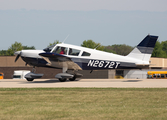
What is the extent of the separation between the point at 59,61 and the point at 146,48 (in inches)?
280

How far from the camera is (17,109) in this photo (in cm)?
751

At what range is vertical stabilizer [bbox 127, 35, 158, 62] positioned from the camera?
19.0m

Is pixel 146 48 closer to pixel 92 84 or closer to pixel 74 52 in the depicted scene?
pixel 92 84

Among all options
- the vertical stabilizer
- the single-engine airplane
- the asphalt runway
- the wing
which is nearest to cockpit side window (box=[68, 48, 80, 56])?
the single-engine airplane

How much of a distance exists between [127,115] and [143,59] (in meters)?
13.2

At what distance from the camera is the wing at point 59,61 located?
1838 cm

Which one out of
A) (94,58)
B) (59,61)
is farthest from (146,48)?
(59,61)

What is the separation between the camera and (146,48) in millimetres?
19156

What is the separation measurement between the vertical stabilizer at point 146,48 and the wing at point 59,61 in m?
5.06

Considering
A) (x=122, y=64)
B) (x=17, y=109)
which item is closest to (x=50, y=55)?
(x=122, y=64)

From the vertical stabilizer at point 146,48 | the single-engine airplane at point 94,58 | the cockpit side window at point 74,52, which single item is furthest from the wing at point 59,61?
the vertical stabilizer at point 146,48

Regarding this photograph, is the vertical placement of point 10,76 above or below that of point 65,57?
below

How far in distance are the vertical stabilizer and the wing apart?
5.06 m

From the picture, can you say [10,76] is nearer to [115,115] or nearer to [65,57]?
[65,57]
